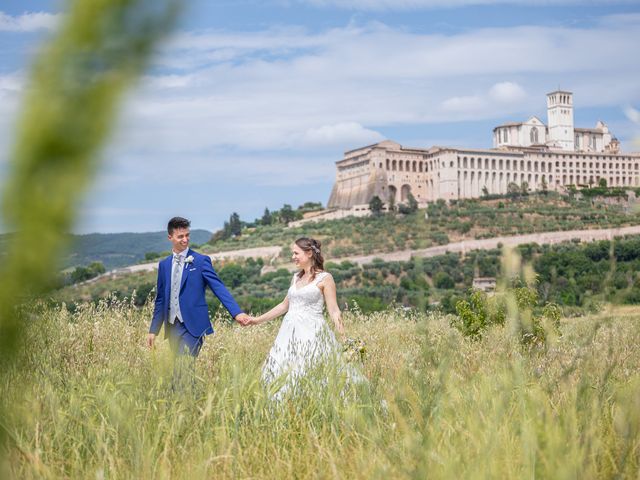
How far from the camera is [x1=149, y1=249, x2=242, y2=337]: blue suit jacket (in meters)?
5.52

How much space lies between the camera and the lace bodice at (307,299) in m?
5.94

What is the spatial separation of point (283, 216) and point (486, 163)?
26720 mm

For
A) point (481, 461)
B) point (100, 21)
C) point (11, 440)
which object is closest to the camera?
point (100, 21)

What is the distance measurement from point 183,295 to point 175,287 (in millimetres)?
107

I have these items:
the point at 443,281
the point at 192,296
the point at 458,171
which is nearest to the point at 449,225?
the point at 458,171

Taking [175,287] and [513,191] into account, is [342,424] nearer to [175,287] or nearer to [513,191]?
[175,287]

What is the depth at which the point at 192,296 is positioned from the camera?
555 cm

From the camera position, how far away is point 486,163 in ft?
296

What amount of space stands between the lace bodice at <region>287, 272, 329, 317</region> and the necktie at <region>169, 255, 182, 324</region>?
3.10 feet

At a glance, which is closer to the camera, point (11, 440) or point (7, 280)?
point (7, 280)

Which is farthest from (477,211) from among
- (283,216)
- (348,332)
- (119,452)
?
(119,452)

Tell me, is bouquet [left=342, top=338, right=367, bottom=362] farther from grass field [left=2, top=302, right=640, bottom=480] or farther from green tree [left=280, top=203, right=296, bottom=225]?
green tree [left=280, top=203, right=296, bottom=225]

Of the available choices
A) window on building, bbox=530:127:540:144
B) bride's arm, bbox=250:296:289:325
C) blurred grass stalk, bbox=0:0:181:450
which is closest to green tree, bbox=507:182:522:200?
window on building, bbox=530:127:540:144

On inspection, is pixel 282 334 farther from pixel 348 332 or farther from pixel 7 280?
pixel 7 280
